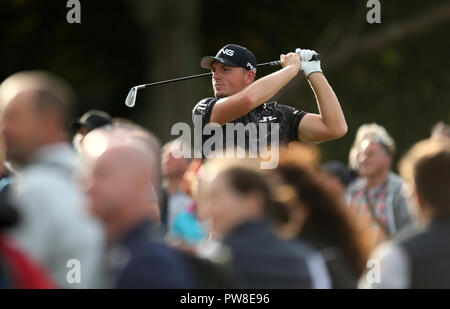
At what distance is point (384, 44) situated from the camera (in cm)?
1873

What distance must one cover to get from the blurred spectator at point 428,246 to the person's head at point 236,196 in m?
0.58

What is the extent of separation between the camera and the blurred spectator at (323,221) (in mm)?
5277

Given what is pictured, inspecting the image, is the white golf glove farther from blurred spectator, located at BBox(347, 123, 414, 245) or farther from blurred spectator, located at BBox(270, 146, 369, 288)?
blurred spectator, located at BBox(270, 146, 369, 288)

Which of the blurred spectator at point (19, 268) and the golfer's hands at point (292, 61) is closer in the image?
the blurred spectator at point (19, 268)

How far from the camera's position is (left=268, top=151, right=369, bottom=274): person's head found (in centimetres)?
531

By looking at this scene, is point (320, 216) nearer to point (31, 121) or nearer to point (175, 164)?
point (31, 121)

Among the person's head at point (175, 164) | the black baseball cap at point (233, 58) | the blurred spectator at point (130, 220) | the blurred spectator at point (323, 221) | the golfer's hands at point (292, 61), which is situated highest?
the person's head at point (175, 164)

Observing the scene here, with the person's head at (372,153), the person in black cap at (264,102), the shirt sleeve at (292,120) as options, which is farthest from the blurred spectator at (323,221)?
the person's head at (372,153)

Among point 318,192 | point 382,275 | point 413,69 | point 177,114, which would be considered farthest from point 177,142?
point 413,69

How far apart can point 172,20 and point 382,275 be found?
13532 millimetres

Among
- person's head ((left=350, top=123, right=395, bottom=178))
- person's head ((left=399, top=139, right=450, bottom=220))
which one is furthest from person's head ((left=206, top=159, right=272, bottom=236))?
person's head ((left=350, top=123, right=395, bottom=178))

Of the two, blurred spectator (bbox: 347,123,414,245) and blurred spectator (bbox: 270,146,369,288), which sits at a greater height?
blurred spectator (bbox: 347,123,414,245)

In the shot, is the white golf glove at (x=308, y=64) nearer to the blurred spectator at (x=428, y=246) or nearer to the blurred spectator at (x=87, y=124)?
the blurred spectator at (x=87, y=124)

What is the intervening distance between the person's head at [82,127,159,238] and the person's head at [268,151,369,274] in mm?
1274
